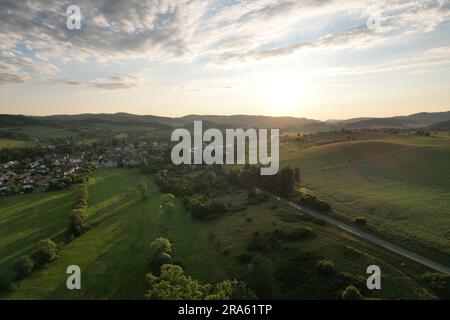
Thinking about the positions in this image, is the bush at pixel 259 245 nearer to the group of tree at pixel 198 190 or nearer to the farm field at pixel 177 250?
the farm field at pixel 177 250

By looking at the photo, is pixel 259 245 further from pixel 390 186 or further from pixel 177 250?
pixel 390 186

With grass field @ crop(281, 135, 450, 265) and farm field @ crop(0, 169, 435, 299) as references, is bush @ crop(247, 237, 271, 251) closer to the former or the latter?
farm field @ crop(0, 169, 435, 299)

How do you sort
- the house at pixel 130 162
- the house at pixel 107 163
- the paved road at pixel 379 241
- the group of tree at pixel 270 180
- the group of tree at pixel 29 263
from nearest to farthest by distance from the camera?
1. the paved road at pixel 379 241
2. the group of tree at pixel 29 263
3. the group of tree at pixel 270 180
4. the house at pixel 130 162
5. the house at pixel 107 163

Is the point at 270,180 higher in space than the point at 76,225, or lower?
higher

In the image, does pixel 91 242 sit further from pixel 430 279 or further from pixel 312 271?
pixel 430 279

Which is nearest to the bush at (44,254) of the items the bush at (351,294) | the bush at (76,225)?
the bush at (76,225)

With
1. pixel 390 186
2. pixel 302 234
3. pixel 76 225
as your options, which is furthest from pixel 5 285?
pixel 390 186
